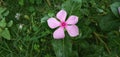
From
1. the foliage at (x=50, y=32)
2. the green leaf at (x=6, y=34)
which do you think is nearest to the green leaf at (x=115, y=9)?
the foliage at (x=50, y=32)

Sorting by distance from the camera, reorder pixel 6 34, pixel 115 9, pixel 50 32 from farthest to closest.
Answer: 1. pixel 6 34
2. pixel 50 32
3. pixel 115 9

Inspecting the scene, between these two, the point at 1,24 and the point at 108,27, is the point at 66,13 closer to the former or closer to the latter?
the point at 108,27

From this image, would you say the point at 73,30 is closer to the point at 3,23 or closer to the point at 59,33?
the point at 59,33

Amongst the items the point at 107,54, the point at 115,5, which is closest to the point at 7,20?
the point at 107,54

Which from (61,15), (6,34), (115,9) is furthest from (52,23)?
(6,34)

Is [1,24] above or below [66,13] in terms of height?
below

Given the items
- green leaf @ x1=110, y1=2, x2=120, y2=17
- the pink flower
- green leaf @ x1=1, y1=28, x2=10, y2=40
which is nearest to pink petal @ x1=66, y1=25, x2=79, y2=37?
the pink flower

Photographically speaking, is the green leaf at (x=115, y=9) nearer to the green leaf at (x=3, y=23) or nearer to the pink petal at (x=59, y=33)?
the pink petal at (x=59, y=33)
